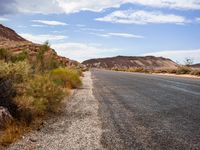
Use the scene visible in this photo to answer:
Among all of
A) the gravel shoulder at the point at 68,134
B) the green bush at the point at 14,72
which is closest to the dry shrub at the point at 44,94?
the green bush at the point at 14,72

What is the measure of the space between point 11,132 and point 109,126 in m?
2.47

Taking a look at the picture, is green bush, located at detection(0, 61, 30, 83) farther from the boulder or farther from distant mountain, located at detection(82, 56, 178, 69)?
distant mountain, located at detection(82, 56, 178, 69)

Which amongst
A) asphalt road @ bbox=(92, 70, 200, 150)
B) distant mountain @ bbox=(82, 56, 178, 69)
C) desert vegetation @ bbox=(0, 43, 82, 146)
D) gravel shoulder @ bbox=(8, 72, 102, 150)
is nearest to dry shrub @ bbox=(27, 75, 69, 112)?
desert vegetation @ bbox=(0, 43, 82, 146)

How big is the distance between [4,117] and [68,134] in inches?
63.0

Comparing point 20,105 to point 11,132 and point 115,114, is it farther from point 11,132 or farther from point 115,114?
point 115,114

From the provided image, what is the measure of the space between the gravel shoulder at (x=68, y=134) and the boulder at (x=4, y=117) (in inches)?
29.3

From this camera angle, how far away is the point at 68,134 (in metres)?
9.02

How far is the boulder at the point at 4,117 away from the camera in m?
9.27

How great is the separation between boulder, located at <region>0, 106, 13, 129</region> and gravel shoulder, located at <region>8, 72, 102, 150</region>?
2.44ft

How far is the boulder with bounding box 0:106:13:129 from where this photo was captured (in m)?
9.27

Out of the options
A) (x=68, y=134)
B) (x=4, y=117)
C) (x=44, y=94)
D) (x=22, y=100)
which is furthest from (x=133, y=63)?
(x=68, y=134)

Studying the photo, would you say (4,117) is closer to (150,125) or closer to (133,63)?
(150,125)

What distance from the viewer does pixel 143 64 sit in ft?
602

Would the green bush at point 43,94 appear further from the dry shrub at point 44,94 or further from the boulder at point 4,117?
the boulder at point 4,117
